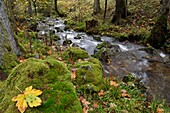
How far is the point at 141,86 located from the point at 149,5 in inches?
485

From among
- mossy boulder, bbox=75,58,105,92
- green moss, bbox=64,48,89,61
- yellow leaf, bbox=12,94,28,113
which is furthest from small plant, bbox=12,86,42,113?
green moss, bbox=64,48,89,61

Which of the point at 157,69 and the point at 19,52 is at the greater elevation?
the point at 19,52

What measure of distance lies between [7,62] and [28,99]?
2.57 metres

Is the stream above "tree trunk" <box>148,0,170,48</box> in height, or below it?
below

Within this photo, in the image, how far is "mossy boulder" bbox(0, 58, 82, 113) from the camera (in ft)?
7.34

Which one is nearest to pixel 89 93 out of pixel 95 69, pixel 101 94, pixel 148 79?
pixel 101 94

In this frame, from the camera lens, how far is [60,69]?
9.25 ft

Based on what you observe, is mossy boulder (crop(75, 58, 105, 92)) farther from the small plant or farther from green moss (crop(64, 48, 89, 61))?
the small plant

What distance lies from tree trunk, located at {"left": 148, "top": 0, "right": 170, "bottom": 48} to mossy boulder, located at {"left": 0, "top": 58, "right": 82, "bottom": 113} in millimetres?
7769

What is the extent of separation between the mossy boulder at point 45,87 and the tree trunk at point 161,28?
7.77 meters

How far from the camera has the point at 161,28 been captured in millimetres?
9312

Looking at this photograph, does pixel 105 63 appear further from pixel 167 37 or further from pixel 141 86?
pixel 167 37

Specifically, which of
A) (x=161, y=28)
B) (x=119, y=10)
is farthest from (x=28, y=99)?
(x=119, y=10)

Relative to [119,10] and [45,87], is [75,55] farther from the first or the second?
[119,10]
